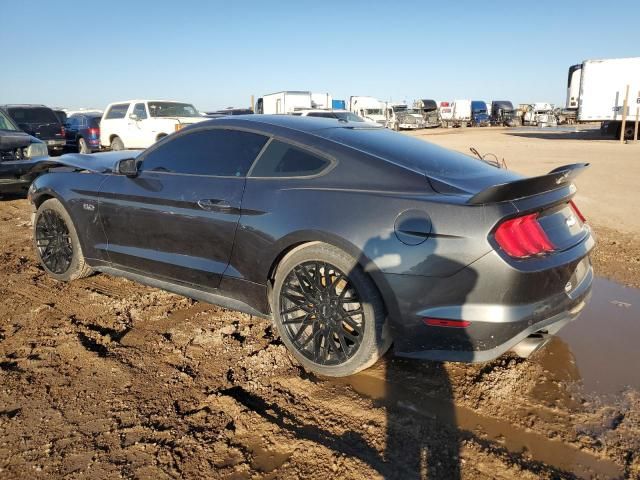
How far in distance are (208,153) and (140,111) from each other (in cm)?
1180

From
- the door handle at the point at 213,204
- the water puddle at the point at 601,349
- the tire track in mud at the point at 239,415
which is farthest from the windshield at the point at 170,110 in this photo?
the water puddle at the point at 601,349

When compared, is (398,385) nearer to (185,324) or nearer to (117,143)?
(185,324)

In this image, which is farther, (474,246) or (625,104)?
Answer: (625,104)

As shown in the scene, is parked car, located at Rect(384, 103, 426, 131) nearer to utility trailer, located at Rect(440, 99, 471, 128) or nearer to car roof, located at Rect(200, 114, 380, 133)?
utility trailer, located at Rect(440, 99, 471, 128)

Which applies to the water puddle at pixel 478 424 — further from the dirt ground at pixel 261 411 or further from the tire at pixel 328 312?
the tire at pixel 328 312

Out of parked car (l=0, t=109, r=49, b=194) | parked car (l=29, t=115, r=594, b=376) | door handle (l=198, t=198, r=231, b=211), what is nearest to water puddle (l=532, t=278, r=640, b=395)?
parked car (l=29, t=115, r=594, b=376)

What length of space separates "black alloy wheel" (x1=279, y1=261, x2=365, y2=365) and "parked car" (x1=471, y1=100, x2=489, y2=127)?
172ft

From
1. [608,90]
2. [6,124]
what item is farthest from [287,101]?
[6,124]

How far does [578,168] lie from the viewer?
3.02 meters

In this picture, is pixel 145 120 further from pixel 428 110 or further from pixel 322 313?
pixel 428 110

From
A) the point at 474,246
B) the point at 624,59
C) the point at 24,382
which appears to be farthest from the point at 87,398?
the point at 624,59

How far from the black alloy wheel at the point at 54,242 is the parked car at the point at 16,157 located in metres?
3.74

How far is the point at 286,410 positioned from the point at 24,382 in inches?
61.2

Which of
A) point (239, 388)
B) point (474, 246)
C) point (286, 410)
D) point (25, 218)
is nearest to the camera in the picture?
point (474, 246)
